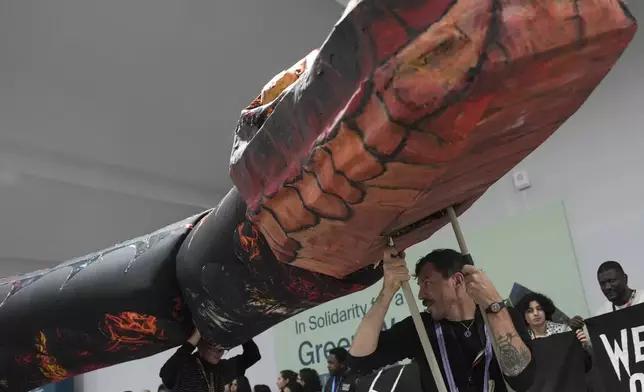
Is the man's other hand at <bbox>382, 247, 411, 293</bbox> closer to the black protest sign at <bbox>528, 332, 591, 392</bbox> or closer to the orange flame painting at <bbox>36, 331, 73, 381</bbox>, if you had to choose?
the orange flame painting at <bbox>36, 331, 73, 381</bbox>

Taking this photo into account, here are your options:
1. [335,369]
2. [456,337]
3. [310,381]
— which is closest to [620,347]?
[456,337]

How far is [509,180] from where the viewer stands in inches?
121

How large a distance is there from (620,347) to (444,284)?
96 centimetres

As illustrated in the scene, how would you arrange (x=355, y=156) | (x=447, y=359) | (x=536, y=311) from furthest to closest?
(x=536, y=311) → (x=447, y=359) → (x=355, y=156)

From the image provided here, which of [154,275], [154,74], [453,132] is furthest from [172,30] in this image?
[453,132]

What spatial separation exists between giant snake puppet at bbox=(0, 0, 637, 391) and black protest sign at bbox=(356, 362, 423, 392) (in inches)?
41.2

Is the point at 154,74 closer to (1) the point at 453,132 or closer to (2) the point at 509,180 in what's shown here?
(2) the point at 509,180

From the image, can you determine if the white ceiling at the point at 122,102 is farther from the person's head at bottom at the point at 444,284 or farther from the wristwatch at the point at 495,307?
the wristwatch at the point at 495,307

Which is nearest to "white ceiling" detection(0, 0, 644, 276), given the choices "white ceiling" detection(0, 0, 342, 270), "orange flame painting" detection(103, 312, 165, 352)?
"white ceiling" detection(0, 0, 342, 270)

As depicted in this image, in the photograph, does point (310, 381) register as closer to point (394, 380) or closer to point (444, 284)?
point (394, 380)

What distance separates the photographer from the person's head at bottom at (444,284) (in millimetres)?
1084

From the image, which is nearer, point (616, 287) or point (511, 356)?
point (511, 356)

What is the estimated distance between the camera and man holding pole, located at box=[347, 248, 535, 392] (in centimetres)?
93

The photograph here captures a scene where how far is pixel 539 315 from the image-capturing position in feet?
7.42
